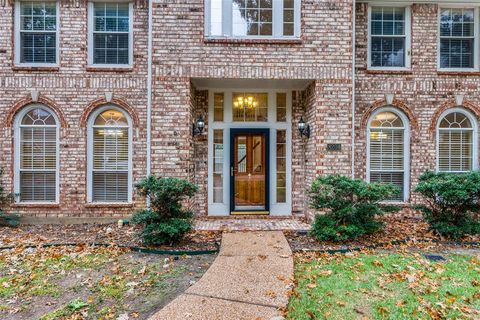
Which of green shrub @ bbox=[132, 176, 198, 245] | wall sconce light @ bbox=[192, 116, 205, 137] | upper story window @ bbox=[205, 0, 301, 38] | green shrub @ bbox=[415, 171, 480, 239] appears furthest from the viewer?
wall sconce light @ bbox=[192, 116, 205, 137]

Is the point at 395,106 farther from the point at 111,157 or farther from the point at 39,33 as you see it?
the point at 39,33

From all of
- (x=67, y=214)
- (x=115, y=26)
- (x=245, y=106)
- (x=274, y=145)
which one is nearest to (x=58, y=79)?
(x=115, y=26)

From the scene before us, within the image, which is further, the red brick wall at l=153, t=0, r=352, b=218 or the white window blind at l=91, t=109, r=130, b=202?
the white window blind at l=91, t=109, r=130, b=202

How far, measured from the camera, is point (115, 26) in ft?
23.8

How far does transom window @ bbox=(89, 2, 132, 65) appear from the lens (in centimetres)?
722

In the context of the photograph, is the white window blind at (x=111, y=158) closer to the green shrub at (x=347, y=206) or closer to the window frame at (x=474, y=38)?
the green shrub at (x=347, y=206)

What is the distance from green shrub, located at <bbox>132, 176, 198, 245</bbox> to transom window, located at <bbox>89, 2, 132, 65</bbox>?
3.54m

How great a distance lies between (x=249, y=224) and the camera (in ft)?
22.5

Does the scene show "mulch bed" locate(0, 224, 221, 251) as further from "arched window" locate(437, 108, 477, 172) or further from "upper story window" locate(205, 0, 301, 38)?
"arched window" locate(437, 108, 477, 172)

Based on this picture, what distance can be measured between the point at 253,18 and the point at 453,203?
561 centimetres

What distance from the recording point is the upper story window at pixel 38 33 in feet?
23.4

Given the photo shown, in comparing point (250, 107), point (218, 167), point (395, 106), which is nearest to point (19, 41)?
point (218, 167)

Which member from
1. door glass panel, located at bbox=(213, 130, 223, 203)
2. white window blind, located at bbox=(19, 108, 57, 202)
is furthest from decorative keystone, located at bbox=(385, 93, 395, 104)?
white window blind, located at bbox=(19, 108, 57, 202)

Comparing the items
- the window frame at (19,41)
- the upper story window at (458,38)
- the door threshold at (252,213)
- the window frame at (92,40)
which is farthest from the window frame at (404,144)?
the window frame at (19,41)
